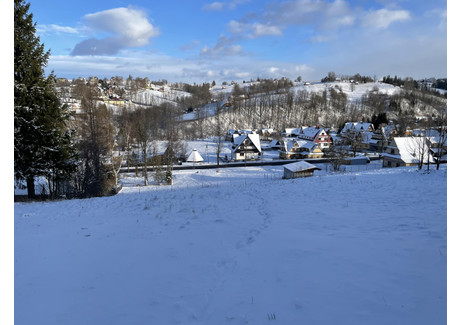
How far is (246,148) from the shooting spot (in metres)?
47.4

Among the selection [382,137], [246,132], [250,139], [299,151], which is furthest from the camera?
[246,132]

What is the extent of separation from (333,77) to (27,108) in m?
201

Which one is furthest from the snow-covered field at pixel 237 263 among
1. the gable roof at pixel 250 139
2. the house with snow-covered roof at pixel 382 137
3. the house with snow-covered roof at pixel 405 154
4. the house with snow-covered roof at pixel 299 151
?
the house with snow-covered roof at pixel 382 137

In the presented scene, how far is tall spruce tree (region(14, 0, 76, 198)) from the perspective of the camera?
12797 millimetres

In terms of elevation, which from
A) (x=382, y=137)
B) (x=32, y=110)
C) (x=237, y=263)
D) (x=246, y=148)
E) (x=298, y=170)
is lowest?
(x=237, y=263)

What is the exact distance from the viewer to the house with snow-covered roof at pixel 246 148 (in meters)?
47.1

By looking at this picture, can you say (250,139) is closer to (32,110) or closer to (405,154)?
(405,154)

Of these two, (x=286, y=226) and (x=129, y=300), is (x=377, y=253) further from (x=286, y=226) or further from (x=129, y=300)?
(x=129, y=300)

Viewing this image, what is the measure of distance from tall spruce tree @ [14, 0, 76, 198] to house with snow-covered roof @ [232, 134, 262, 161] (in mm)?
34885

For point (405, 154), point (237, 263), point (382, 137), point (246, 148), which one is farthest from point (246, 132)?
point (237, 263)

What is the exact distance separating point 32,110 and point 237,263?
1369 centimetres

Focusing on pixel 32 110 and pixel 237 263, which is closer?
pixel 237 263

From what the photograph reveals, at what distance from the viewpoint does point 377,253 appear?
5.54 m

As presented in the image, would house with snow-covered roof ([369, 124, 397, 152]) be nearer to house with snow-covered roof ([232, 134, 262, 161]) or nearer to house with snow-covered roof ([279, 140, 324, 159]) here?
house with snow-covered roof ([279, 140, 324, 159])
